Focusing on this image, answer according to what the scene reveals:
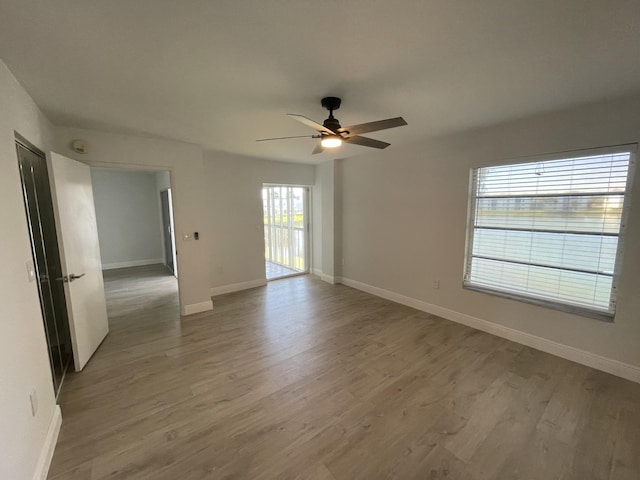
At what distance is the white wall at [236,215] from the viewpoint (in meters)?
4.48

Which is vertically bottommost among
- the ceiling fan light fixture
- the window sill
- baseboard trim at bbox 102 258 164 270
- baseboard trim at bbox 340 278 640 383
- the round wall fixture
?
baseboard trim at bbox 340 278 640 383

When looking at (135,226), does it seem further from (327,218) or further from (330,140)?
(330,140)

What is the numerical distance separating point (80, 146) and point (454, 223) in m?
4.49

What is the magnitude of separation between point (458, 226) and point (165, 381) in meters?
3.61

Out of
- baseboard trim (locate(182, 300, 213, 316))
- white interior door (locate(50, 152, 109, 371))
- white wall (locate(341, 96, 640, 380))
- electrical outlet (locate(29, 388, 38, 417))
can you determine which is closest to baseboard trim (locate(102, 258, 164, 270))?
baseboard trim (locate(182, 300, 213, 316))

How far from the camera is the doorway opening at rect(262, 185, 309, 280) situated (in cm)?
602

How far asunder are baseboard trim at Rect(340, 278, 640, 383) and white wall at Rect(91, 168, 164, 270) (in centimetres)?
622

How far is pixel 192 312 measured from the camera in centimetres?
385

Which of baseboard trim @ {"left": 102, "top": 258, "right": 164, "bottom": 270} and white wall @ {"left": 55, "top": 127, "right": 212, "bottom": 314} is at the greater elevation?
white wall @ {"left": 55, "top": 127, "right": 212, "bottom": 314}

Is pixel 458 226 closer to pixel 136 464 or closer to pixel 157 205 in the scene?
pixel 136 464

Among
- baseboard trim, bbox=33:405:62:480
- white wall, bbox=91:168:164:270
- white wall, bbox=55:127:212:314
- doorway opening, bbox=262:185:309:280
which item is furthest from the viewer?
white wall, bbox=91:168:164:270

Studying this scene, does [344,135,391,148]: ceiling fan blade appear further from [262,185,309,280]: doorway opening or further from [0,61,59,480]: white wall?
[262,185,309,280]: doorway opening

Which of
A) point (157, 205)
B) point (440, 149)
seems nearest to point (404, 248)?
point (440, 149)

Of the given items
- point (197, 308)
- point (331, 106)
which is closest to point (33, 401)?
point (197, 308)
